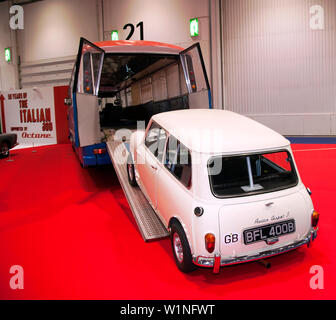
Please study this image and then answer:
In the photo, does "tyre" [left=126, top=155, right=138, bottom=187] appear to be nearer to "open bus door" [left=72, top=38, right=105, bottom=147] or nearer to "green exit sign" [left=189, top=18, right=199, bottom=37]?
"open bus door" [left=72, top=38, right=105, bottom=147]

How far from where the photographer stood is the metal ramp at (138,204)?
12.3ft

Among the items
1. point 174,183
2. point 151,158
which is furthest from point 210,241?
point 151,158

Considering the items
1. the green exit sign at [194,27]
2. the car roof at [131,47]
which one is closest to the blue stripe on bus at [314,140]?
the green exit sign at [194,27]

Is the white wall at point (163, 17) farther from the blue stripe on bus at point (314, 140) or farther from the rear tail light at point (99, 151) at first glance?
the rear tail light at point (99, 151)

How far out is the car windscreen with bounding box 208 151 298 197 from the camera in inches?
119

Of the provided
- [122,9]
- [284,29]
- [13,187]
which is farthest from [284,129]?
[13,187]

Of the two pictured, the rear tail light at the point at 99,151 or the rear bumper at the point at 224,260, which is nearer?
the rear bumper at the point at 224,260

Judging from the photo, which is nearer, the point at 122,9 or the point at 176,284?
the point at 176,284

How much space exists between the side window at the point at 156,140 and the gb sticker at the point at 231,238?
52.5 inches

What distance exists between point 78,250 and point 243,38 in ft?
36.2

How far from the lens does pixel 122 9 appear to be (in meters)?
13.7

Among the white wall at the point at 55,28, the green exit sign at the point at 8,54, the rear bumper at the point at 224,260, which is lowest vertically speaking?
the rear bumper at the point at 224,260

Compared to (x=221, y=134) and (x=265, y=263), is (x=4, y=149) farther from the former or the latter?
(x=265, y=263)
